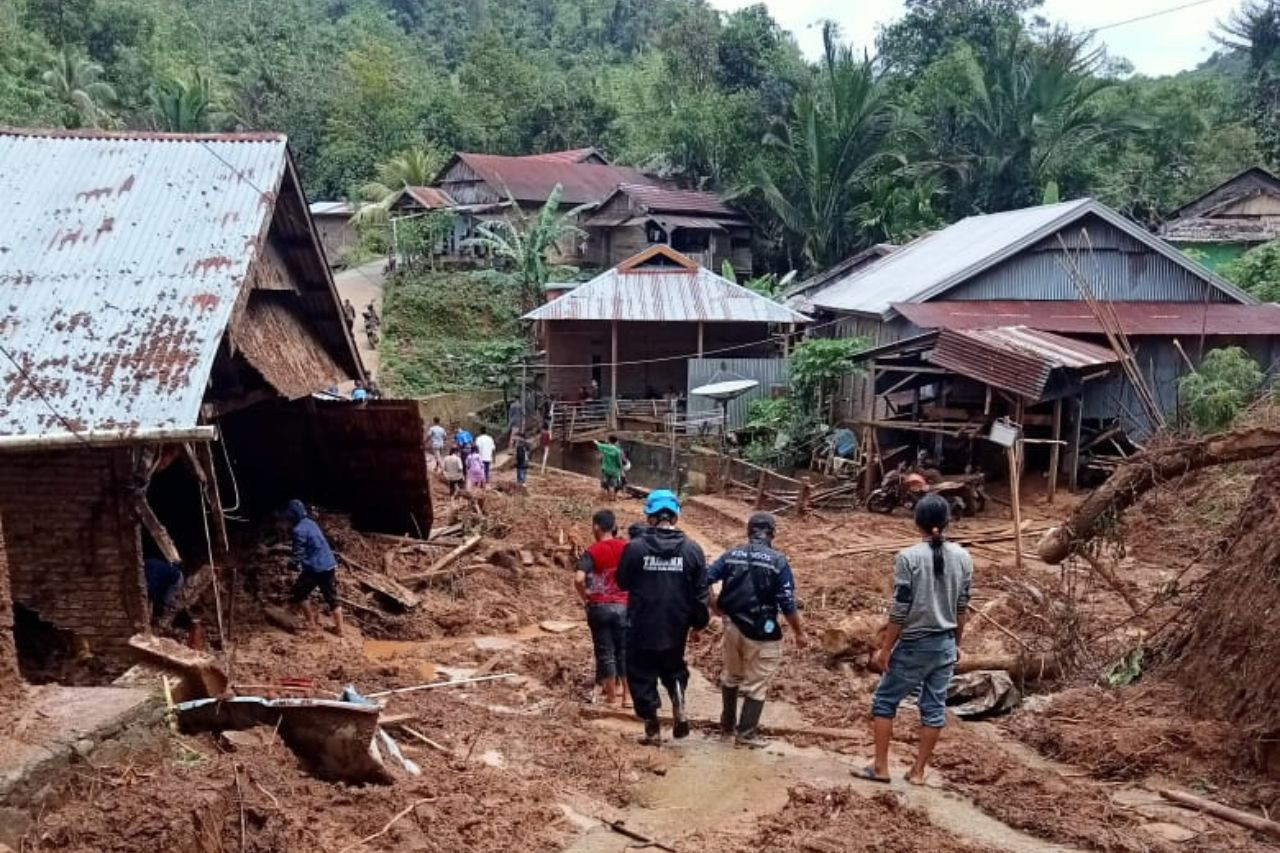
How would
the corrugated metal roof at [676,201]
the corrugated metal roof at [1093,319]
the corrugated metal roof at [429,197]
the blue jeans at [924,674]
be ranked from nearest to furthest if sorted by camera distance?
the blue jeans at [924,674]
the corrugated metal roof at [1093,319]
the corrugated metal roof at [676,201]
the corrugated metal roof at [429,197]

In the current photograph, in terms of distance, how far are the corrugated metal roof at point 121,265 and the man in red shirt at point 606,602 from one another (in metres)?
2.96

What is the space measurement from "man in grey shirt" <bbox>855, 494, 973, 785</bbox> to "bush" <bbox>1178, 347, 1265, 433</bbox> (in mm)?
13557

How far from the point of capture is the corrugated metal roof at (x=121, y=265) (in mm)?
7105

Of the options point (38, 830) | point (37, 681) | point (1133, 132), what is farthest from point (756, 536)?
point (1133, 132)

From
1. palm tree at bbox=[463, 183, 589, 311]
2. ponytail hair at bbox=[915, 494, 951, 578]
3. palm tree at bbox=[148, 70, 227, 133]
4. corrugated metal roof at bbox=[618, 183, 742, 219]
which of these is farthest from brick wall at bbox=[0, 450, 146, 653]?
palm tree at bbox=[148, 70, 227, 133]

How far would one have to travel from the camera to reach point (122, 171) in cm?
924

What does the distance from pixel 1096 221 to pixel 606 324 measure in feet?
43.0

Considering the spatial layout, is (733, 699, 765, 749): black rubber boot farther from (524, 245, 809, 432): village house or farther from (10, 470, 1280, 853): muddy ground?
(524, 245, 809, 432): village house

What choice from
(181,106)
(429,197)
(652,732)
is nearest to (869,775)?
(652,732)

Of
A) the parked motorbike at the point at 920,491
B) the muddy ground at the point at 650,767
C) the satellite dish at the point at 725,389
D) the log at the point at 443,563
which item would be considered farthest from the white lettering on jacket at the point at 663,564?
the satellite dish at the point at 725,389

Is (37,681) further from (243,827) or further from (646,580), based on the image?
(646,580)

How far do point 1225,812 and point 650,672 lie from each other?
3.32 metres

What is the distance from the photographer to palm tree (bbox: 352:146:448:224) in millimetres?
39969

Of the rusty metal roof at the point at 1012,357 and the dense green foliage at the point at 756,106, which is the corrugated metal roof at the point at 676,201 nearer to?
the dense green foliage at the point at 756,106
